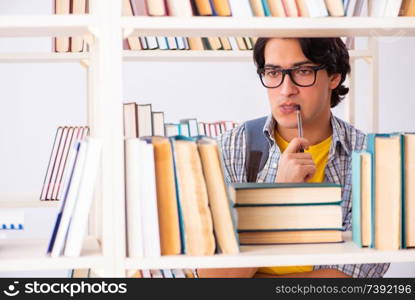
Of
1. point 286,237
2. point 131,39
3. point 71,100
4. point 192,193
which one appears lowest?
point 286,237

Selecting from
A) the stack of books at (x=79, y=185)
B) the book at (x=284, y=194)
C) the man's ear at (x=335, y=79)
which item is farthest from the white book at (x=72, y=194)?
the man's ear at (x=335, y=79)

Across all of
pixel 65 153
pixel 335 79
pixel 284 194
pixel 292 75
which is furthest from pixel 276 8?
pixel 65 153

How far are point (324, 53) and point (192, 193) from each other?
1.09m

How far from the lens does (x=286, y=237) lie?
1.54m

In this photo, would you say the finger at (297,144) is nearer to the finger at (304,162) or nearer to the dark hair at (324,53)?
the finger at (304,162)

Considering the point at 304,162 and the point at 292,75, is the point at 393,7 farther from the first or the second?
the point at 292,75

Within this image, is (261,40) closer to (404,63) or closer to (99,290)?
(99,290)

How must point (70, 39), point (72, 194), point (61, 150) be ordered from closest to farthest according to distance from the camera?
point (72, 194), point (70, 39), point (61, 150)

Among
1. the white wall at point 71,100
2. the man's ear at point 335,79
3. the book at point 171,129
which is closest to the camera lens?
the man's ear at point 335,79

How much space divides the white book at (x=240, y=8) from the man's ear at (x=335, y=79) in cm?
104

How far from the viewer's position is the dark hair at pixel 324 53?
2.28 meters

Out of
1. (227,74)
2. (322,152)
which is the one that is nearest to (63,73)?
(227,74)

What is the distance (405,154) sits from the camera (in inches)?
57.6

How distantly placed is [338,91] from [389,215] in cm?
133
